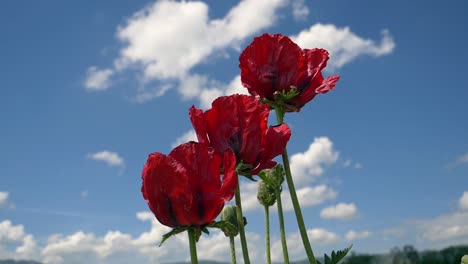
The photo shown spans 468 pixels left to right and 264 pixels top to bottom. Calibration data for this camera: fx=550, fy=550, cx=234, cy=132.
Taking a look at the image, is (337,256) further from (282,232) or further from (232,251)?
(232,251)

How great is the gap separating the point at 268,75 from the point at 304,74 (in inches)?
9.5

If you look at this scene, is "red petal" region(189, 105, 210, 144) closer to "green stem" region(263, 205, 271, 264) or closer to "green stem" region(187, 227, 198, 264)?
"green stem" region(187, 227, 198, 264)

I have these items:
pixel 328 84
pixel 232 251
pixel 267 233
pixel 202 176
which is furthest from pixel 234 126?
pixel 267 233

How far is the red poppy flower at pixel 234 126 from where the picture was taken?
2.20 m

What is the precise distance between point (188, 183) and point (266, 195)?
96.2 inches

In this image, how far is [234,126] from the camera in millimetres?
2197

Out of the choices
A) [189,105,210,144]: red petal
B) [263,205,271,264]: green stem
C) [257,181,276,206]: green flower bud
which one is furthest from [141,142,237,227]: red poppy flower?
[257,181,276,206]: green flower bud

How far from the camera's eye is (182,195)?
1941mm

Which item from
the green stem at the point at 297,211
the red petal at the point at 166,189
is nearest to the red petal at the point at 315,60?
the green stem at the point at 297,211

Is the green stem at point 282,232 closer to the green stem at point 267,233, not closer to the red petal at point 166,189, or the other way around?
the green stem at point 267,233

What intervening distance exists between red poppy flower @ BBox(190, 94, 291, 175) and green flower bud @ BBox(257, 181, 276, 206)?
202 cm

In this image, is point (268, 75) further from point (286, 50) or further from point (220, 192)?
point (220, 192)

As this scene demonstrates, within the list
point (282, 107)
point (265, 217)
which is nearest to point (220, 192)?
point (282, 107)

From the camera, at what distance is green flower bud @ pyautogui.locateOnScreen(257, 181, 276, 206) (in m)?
4.27
